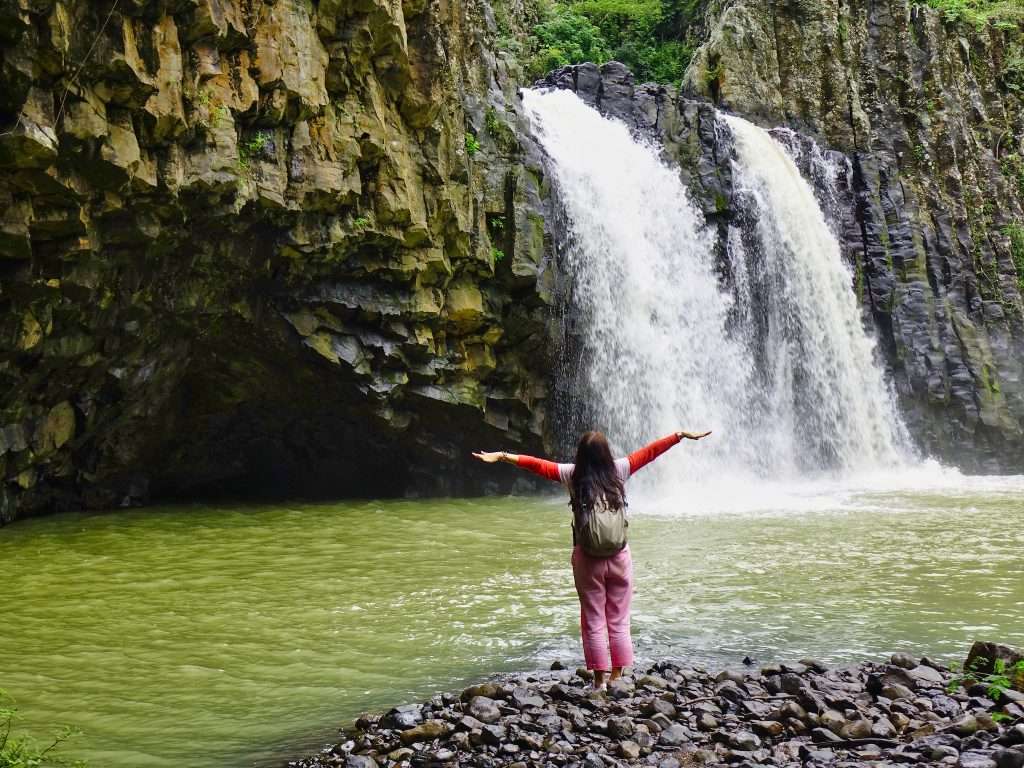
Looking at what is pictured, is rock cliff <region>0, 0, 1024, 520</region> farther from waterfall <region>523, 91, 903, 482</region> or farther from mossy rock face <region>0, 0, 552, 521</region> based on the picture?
waterfall <region>523, 91, 903, 482</region>

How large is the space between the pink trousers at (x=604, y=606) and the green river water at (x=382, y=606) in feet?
3.63

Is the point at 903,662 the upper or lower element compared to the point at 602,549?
lower

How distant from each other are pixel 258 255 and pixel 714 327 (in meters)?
10.6

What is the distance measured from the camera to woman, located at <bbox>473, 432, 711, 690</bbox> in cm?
570

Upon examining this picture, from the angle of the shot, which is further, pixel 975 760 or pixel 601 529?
pixel 601 529

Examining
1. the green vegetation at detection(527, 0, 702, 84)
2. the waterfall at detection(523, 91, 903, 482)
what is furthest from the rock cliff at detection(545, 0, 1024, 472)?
the green vegetation at detection(527, 0, 702, 84)

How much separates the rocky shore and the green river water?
2.54ft

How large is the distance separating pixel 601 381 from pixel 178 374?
8347 millimetres

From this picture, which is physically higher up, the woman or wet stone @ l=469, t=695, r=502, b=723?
the woman

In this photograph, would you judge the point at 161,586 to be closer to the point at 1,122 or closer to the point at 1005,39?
the point at 1,122

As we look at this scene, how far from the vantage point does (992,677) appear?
513 centimetres

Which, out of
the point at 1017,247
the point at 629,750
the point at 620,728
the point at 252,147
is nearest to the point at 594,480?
the point at 620,728

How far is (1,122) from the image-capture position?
989 cm

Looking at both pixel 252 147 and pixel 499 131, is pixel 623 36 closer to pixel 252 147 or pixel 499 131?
pixel 499 131
